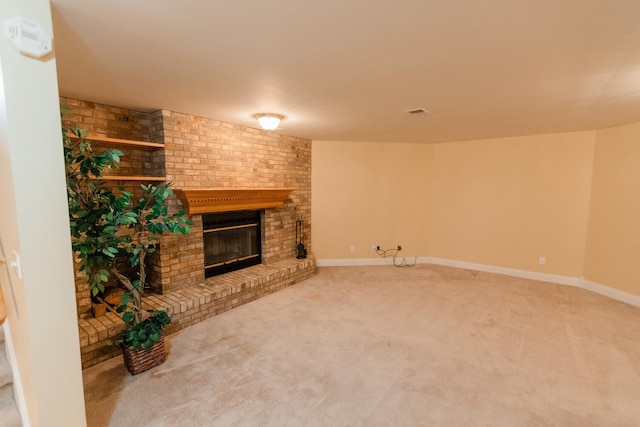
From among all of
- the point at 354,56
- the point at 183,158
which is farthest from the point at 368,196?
the point at 354,56

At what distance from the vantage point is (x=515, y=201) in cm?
472

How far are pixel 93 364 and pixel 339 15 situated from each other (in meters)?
3.06

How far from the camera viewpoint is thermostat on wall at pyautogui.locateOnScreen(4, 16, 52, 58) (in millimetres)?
1177

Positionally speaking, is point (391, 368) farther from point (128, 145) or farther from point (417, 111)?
point (128, 145)

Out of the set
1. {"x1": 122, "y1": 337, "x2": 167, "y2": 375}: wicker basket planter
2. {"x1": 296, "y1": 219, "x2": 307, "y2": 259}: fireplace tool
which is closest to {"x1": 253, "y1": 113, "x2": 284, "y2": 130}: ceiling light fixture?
{"x1": 296, "y1": 219, "x2": 307, "y2": 259}: fireplace tool

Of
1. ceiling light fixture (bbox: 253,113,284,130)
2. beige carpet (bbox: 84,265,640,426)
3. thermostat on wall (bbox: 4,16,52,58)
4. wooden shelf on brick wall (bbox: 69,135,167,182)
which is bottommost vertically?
beige carpet (bbox: 84,265,640,426)

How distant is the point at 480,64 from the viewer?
1931 millimetres

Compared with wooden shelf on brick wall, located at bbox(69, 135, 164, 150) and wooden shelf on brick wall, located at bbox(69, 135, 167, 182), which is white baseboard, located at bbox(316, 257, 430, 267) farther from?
wooden shelf on brick wall, located at bbox(69, 135, 164, 150)

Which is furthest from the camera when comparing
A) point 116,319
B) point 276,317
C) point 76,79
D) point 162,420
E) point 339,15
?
point 276,317

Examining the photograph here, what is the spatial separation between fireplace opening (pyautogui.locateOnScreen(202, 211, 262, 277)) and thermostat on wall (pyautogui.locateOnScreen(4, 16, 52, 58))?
256cm

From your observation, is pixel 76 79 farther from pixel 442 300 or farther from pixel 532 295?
pixel 532 295

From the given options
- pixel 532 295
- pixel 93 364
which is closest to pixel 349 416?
pixel 93 364

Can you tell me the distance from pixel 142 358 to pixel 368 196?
407cm

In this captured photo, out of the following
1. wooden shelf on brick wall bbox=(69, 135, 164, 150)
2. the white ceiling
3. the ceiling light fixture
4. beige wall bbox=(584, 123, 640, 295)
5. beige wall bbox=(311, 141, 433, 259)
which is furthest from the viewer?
beige wall bbox=(311, 141, 433, 259)
